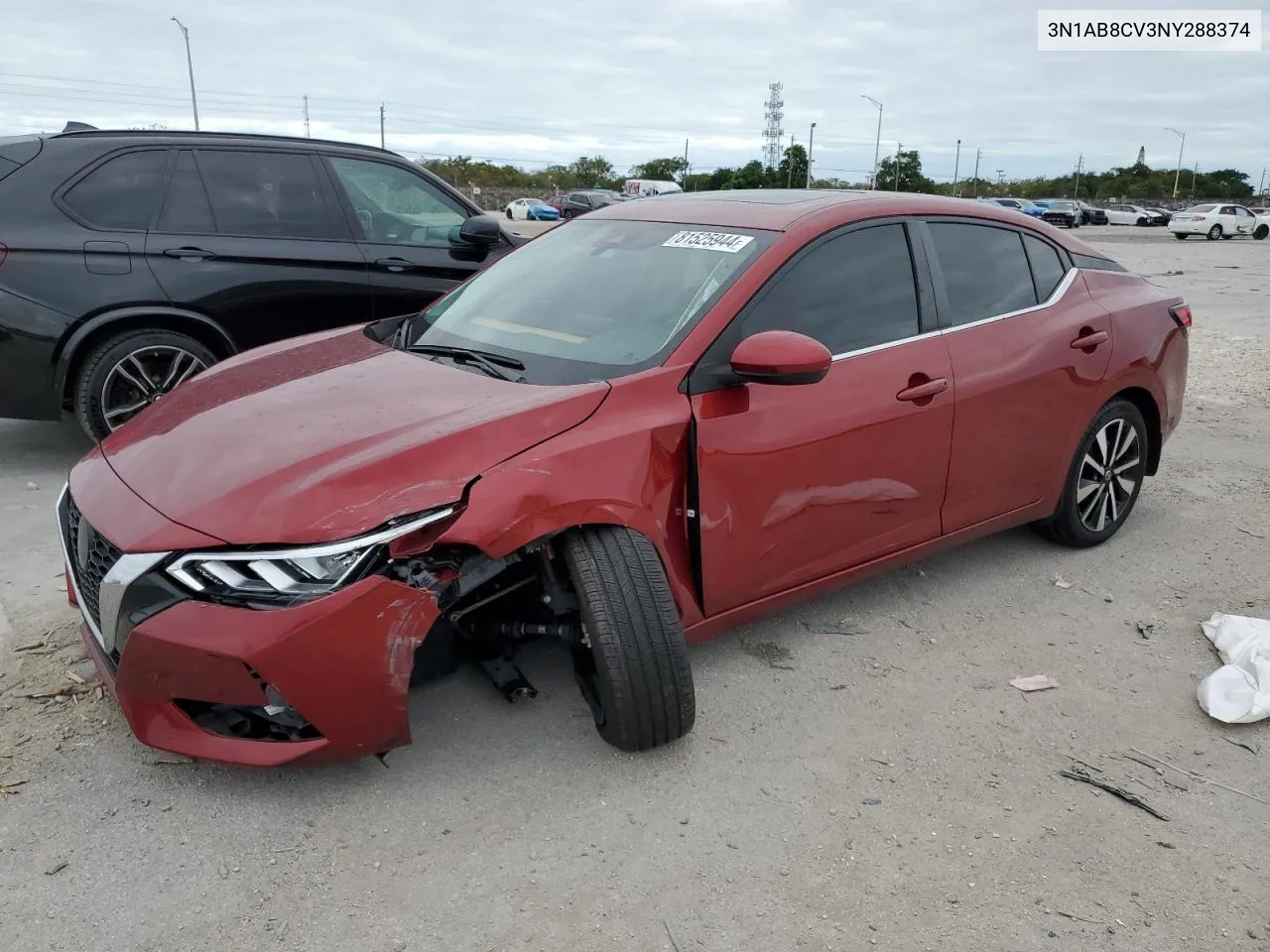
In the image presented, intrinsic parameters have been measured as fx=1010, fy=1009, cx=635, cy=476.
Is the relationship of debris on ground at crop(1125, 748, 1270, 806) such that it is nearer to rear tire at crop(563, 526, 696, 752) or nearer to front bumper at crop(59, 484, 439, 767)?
rear tire at crop(563, 526, 696, 752)

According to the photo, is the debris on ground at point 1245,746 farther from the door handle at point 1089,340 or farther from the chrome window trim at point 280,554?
the chrome window trim at point 280,554

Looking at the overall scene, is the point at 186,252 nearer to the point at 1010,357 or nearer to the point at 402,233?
the point at 402,233

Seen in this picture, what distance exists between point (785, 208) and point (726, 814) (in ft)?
6.98

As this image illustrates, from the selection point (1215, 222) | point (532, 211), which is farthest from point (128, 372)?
point (532, 211)

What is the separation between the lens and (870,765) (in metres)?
3.01

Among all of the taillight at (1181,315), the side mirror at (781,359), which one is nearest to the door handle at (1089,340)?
the taillight at (1181,315)

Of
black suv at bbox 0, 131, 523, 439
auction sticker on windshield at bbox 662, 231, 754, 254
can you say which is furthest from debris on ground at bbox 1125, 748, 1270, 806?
black suv at bbox 0, 131, 523, 439

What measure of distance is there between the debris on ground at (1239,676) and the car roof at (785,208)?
6.05 feet

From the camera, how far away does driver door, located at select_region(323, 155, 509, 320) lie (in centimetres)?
610

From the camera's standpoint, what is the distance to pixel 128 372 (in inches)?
212

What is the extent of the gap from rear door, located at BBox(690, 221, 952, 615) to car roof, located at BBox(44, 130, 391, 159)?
386 centimetres

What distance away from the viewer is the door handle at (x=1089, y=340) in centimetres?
422

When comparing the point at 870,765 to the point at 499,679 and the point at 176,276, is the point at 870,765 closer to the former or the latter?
the point at 499,679

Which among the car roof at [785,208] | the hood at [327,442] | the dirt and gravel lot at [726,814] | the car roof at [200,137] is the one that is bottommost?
the dirt and gravel lot at [726,814]
